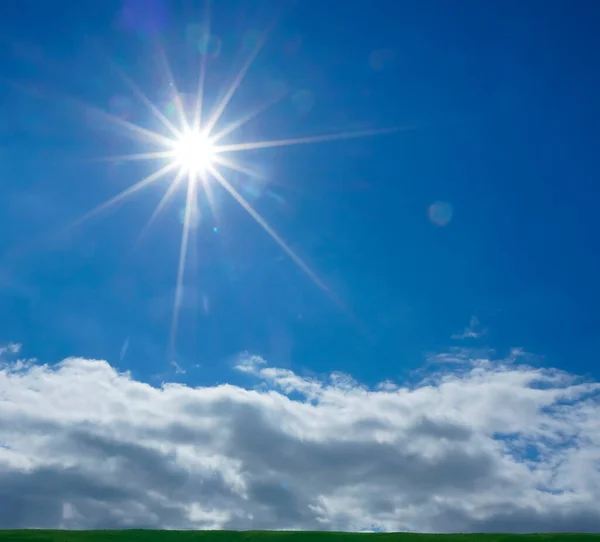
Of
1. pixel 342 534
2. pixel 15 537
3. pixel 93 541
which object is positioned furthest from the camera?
pixel 342 534

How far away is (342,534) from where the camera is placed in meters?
81.0

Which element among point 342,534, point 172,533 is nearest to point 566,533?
point 342,534

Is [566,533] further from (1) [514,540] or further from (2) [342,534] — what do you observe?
(2) [342,534]

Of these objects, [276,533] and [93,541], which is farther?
[276,533]

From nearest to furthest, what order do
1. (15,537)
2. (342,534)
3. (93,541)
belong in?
(93,541) < (15,537) < (342,534)

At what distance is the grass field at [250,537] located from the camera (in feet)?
244

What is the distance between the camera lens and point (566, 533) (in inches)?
3051

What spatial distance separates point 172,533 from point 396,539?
95.0ft

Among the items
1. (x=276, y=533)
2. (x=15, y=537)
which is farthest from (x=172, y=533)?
(x=15, y=537)

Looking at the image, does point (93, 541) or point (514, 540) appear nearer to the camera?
point (93, 541)

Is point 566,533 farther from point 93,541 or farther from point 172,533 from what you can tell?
point 93,541

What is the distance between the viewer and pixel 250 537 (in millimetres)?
76438

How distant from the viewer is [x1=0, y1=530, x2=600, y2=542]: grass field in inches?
2926

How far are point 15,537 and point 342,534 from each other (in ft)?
136
